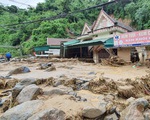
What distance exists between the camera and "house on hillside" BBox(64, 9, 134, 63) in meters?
13.0

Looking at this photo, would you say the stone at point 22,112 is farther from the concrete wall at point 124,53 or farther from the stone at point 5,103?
the concrete wall at point 124,53

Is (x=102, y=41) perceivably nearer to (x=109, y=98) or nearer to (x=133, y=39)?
(x=133, y=39)

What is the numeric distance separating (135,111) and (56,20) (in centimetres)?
2903

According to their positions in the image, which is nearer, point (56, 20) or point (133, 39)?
point (133, 39)

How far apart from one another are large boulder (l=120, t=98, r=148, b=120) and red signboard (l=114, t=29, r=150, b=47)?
7.77 metres

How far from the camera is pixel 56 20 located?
3000cm

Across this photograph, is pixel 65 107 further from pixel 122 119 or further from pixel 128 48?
pixel 128 48

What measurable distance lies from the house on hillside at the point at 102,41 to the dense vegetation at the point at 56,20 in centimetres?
793

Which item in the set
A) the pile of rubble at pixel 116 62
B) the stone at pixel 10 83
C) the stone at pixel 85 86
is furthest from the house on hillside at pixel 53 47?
the stone at pixel 85 86

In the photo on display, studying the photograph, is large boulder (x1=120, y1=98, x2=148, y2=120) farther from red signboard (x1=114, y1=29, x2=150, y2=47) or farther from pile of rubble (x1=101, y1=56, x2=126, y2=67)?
pile of rubble (x1=101, y1=56, x2=126, y2=67)

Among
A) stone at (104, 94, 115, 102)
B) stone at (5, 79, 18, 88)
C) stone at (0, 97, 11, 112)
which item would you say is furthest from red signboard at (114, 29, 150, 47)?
stone at (0, 97, 11, 112)

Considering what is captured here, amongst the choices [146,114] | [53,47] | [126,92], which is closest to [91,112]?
[146,114]

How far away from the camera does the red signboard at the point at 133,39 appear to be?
1004cm

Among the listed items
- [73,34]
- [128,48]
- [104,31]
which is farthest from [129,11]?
[128,48]
